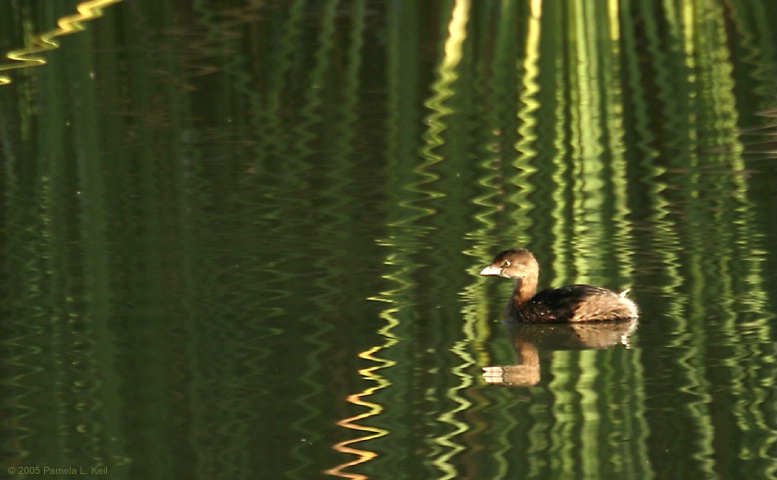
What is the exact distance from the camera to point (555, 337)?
300 inches

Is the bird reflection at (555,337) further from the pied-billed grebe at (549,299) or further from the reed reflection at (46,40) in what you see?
the reed reflection at (46,40)

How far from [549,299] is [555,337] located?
0.78ft

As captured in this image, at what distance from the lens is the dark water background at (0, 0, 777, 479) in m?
6.02

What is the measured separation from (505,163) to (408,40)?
1674mm

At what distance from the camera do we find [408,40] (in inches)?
468

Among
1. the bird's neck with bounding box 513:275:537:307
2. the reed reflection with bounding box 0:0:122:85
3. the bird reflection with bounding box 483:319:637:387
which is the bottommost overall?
the bird reflection with bounding box 483:319:637:387

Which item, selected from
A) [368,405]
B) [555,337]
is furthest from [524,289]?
[368,405]

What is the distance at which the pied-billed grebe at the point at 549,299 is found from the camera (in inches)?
297

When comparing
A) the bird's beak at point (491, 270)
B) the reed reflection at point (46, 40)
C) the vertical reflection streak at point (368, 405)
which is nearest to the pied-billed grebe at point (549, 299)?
the bird's beak at point (491, 270)

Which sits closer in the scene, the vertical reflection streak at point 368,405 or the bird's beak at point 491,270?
the vertical reflection streak at point 368,405

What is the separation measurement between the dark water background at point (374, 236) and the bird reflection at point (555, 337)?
0.15 ft

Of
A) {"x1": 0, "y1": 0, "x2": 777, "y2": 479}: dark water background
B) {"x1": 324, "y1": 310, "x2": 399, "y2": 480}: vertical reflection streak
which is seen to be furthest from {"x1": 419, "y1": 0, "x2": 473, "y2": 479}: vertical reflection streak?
{"x1": 324, "y1": 310, "x2": 399, "y2": 480}: vertical reflection streak

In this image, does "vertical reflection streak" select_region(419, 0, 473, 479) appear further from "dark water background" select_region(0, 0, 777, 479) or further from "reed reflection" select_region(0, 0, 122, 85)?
"reed reflection" select_region(0, 0, 122, 85)

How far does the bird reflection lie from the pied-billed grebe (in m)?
0.03
